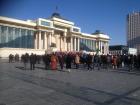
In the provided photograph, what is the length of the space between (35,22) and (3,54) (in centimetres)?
1992

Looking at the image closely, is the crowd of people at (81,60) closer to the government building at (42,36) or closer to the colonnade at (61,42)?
the government building at (42,36)

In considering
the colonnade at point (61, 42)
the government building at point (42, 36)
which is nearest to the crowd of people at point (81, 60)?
the government building at point (42, 36)

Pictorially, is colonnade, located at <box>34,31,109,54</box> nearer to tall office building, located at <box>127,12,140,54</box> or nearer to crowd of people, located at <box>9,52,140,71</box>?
tall office building, located at <box>127,12,140,54</box>

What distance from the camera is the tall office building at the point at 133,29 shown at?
5856 inches

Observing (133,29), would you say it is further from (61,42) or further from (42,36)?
(42,36)

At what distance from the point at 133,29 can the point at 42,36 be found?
89.0m

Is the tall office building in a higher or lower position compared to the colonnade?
higher

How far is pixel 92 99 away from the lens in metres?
8.34

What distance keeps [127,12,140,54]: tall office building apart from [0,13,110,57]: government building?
46621 mm

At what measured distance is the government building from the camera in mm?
69375

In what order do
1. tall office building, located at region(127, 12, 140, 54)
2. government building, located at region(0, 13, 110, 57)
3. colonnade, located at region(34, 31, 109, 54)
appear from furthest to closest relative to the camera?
tall office building, located at region(127, 12, 140, 54), colonnade, located at region(34, 31, 109, 54), government building, located at region(0, 13, 110, 57)

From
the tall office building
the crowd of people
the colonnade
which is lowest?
the crowd of people

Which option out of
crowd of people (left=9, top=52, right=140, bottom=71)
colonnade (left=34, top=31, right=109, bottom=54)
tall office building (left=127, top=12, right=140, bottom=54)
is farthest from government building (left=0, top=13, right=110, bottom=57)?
tall office building (left=127, top=12, right=140, bottom=54)

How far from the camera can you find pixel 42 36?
8231 centimetres
